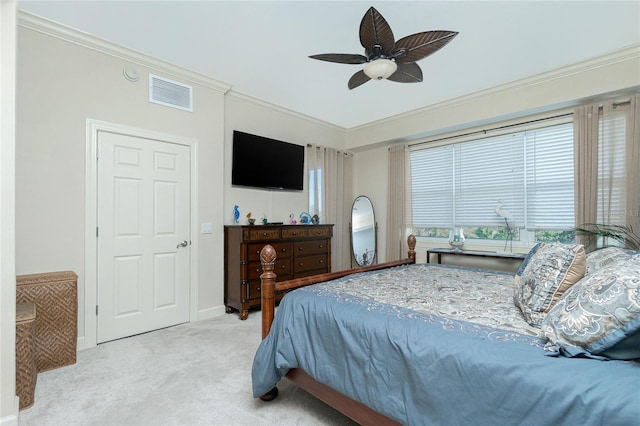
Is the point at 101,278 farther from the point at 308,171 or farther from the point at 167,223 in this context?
the point at 308,171

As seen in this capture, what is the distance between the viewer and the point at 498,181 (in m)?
4.00

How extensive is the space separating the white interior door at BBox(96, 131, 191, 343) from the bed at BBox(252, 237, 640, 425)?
6.09 feet

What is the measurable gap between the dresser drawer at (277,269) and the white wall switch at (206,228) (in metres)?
0.63

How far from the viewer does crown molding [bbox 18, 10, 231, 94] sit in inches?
98.1

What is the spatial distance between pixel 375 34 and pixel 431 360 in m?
1.92

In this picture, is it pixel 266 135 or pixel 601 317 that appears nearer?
pixel 601 317

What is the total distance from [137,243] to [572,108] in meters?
4.91

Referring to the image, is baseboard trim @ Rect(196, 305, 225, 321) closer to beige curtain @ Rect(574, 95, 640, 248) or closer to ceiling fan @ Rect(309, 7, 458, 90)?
ceiling fan @ Rect(309, 7, 458, 90)

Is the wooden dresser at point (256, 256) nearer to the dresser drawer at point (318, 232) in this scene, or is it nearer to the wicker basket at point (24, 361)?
the dresser drawer at point (318, 232)

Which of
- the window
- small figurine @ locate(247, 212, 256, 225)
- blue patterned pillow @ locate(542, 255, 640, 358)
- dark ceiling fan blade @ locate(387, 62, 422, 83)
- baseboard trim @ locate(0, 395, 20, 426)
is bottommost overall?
baseboard trim @ locate(0, 395, 20, 426)

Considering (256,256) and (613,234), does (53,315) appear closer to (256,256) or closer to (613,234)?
(256,256)

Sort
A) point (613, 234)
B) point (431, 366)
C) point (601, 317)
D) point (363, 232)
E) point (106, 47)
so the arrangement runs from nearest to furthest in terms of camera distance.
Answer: point (601, 317) → point (431, 366) → point (106, 47) → point (613, 234) → point (363, 232)

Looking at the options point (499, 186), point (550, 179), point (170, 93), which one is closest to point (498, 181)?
point (499, 186)

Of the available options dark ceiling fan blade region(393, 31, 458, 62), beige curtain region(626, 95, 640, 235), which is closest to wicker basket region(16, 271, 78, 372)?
dark ceiling fan blade region(393, 31, 458, 62)
